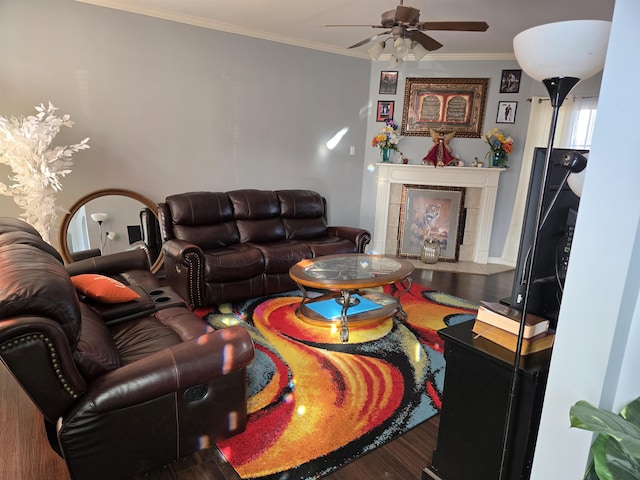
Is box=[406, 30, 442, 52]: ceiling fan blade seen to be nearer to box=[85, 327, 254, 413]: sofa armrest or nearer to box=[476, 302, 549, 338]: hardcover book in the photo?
box=[476, 302, 549, 338]: hardcover book

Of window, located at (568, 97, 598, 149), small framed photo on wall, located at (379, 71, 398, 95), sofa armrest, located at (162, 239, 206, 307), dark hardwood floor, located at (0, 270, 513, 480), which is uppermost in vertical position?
small framed photo on wall, located at (379, 71, 398, 95)

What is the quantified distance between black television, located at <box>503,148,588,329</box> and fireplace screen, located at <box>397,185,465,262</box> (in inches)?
159

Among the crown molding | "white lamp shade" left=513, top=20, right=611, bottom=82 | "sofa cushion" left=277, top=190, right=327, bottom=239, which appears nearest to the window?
the crown molding

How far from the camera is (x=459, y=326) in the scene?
64.3 inches

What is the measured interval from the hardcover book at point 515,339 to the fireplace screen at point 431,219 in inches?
162

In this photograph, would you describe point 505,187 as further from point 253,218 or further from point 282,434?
point 282,434

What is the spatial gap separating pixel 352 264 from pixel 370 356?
0.91m

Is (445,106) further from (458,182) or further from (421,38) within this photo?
(421,38)

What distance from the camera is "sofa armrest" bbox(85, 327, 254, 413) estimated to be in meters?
Answer: 1.54

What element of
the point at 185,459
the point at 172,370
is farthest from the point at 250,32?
the point at 185,459

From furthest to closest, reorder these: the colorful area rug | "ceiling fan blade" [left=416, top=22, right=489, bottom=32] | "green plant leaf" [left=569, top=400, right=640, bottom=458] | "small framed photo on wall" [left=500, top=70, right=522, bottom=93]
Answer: "small framed photo on wall" [left=500, top=70, right=522, bottom=93] < "ceiling fan blade" [left=416, top=22, right=489, bottom=32] < the colorful area rug < "green plant leaf" [left=569, top=400, right=640, bottom=458]

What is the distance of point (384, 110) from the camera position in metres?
5.42

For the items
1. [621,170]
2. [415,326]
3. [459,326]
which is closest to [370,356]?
[415,326]

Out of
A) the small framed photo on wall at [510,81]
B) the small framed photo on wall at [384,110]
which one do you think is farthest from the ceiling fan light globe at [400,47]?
the small framed photo on wall at [510,81]
